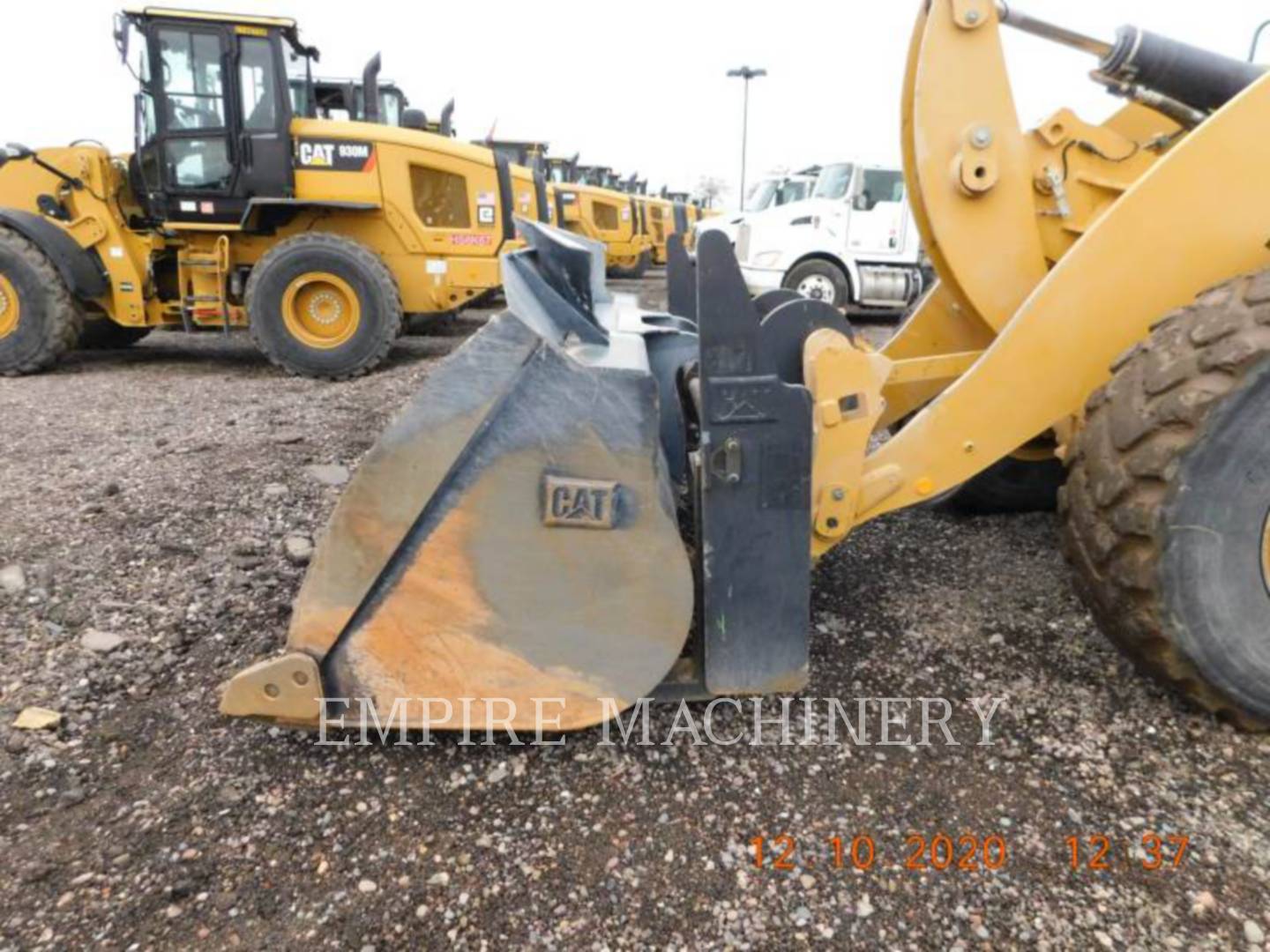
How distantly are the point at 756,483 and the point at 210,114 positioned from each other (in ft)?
21.8

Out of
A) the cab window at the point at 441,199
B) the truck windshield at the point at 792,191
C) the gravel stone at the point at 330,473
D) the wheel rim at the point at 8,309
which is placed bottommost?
the gravel stone at the point at 330,473

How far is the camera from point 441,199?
7387 millimetres

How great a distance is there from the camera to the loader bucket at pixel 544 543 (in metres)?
1.83

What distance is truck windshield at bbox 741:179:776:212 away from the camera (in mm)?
13621

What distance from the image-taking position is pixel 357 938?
5.13ft

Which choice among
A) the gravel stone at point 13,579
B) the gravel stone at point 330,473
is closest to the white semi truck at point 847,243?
the gravel stone at point 330,473

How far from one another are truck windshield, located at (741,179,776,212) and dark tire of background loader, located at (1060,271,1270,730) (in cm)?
1214

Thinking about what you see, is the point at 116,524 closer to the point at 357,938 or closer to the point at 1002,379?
the point at 357,938

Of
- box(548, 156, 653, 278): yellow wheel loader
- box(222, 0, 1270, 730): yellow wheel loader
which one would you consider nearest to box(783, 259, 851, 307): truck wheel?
box(548, 156, 653, 278): yellow wheel loader

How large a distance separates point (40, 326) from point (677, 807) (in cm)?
694

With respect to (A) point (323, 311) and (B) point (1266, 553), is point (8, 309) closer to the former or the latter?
(A) point (323, 311)

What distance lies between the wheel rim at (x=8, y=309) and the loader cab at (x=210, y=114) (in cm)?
117

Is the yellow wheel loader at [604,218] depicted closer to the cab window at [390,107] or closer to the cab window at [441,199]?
the cab window at [390,107]
